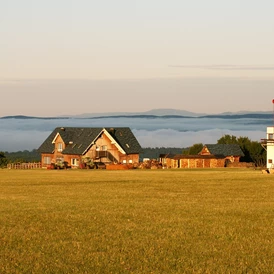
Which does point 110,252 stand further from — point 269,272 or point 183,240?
point 269,272

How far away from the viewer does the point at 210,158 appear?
137 meters

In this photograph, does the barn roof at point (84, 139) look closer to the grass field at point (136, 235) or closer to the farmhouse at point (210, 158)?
the farmhouse at point (210, 158)

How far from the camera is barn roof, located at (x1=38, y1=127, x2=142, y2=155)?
138625 mm

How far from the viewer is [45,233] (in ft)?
84.3

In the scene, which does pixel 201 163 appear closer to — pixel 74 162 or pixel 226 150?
pixel 226 150

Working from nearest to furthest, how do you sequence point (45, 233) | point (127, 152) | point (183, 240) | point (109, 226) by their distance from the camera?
point (183, 240) < point (45, 233) < point (109, 226) < point (127, 152)

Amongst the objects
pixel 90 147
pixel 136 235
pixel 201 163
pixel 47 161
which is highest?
pixel 90 147

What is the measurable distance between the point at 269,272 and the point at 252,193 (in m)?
31.2

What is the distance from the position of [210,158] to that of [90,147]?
2086cm

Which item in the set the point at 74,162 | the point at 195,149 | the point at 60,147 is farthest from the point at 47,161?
the point at 195,149

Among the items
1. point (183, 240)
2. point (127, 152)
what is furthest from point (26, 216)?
point (127, 152)

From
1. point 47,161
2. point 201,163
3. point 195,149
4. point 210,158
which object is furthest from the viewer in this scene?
point 195,149

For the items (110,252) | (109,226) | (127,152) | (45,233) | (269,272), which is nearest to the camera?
(269,272)

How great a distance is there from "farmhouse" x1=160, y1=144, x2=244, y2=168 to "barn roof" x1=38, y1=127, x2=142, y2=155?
687 centimetres
